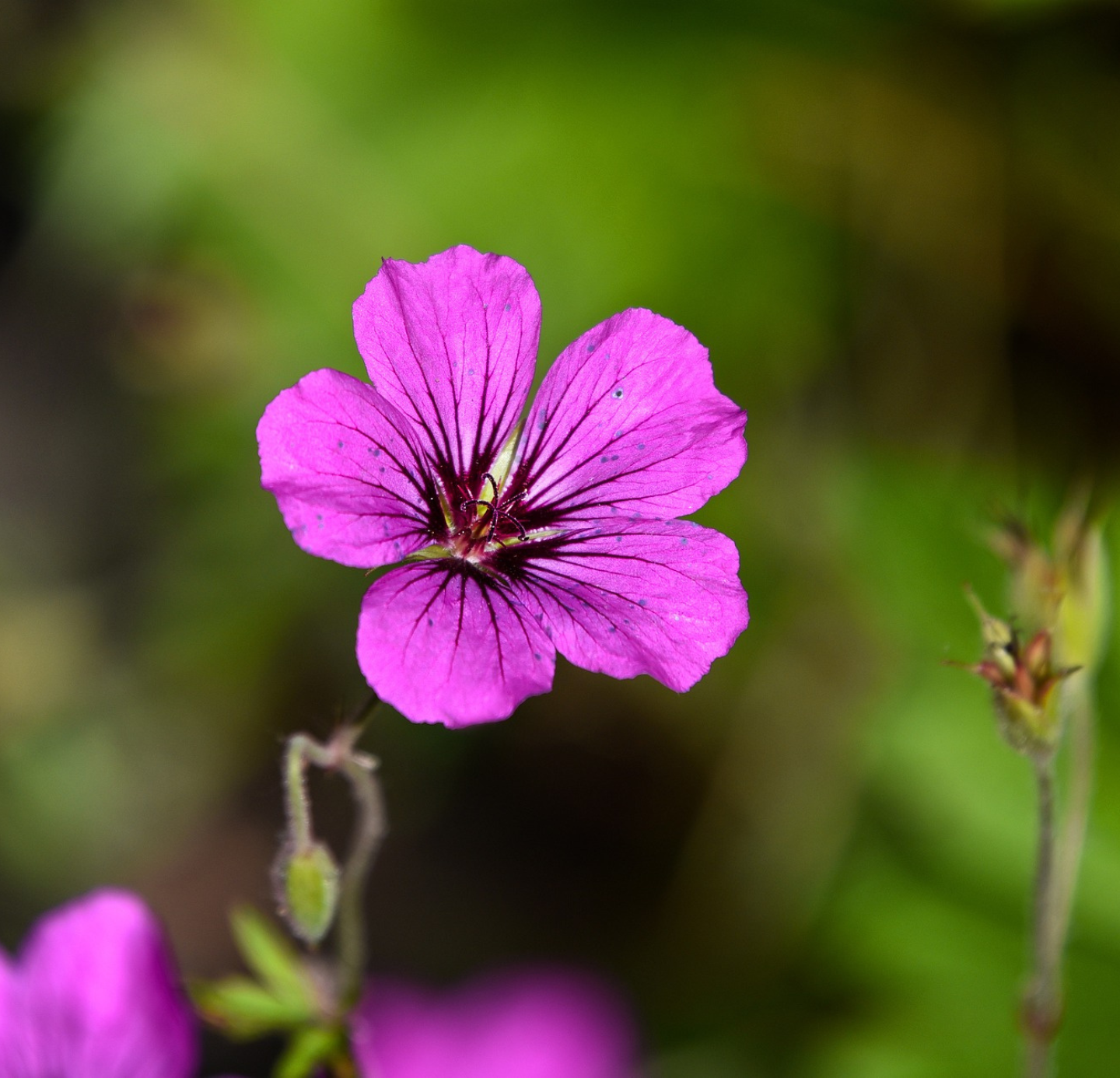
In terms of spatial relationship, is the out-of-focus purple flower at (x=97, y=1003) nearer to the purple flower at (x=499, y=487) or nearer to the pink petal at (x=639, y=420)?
the purple flower at (x=499, y=487)

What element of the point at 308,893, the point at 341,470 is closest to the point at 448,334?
the point at 341,470

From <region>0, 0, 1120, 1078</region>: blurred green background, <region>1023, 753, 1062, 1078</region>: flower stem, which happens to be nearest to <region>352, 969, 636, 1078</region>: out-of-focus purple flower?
<region>0, 0, 1120, 1078</region>: blurred green background

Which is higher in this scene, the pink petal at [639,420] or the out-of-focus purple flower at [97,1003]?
the pink petal at [639,420]

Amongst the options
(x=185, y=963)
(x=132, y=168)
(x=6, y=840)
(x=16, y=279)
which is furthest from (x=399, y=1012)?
(x=16, y=279)

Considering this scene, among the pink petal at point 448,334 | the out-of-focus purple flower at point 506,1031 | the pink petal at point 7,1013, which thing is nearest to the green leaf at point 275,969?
the pink petal at point 7,1013

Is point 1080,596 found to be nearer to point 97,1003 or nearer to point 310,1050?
point 310,1050

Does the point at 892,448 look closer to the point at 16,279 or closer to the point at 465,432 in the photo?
the point at 465,432
